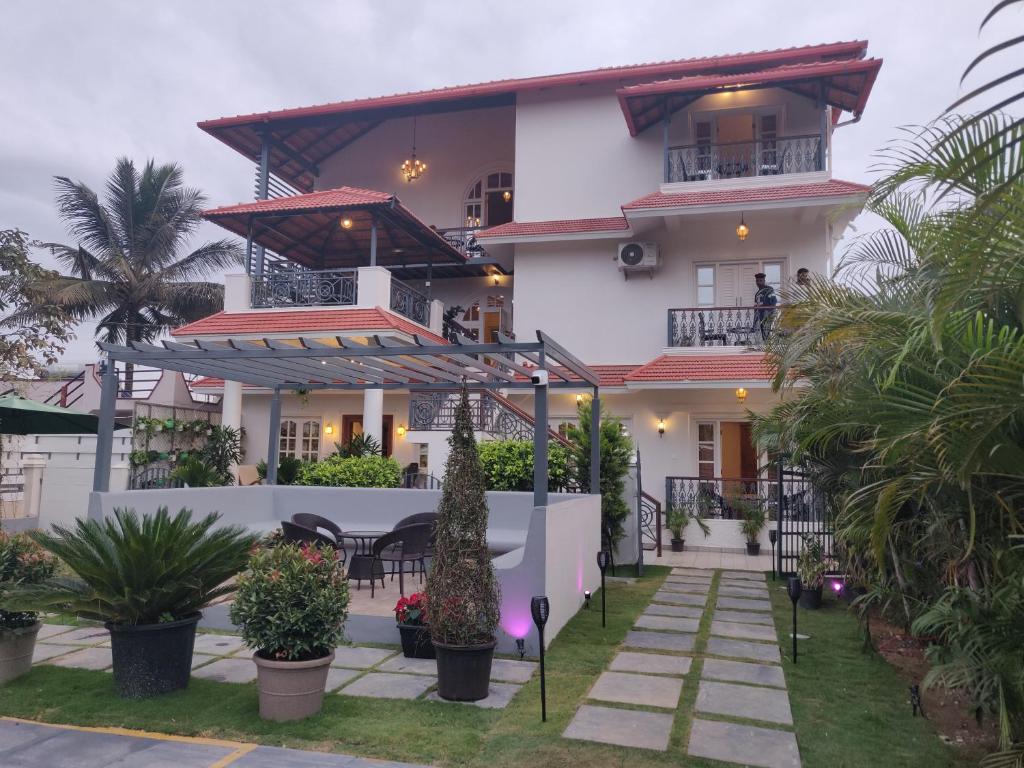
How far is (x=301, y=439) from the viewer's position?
2005 centimetres

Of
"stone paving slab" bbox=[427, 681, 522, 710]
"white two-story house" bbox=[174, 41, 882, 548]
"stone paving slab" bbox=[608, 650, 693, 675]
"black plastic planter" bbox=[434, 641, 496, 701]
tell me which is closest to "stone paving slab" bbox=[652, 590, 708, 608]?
"stone paving slab" bbox=[608, 650, 693, 675]

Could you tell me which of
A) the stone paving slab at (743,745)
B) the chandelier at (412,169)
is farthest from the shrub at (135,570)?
the chandelier at (412,169)

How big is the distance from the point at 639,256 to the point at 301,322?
294 inches

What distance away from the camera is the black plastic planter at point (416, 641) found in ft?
20.7

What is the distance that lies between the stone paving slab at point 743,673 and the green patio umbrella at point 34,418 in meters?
11.3

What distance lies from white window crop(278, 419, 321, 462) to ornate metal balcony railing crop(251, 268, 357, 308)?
179 inches

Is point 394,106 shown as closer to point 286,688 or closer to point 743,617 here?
point 743,617

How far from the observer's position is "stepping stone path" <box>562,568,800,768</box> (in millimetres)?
4602

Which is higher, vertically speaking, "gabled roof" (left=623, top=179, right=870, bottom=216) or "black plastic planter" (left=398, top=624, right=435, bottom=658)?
"gabled roof" (left=623, top=179, right=870, bottom=216)

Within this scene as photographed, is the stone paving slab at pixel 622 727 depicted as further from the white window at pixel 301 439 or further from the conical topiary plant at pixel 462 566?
the white window at pixel 301 439

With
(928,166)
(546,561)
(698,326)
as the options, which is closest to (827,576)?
(546,561)

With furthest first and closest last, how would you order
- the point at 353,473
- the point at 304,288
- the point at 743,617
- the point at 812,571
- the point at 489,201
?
the point at 489,201, the point at 304,288, the point at 353,473, the point at 743,617, the point at 812,571

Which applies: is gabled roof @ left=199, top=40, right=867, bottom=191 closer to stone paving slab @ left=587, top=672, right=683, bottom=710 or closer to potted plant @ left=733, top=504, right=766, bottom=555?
potted plant @ left=733, top=504, right=766, bottom=555

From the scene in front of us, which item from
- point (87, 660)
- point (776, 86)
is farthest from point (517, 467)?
point (776, 86)
